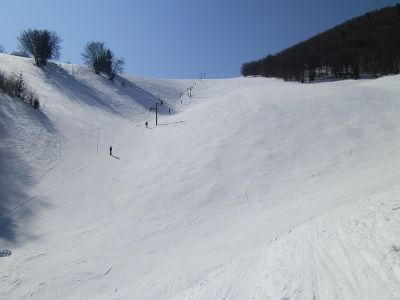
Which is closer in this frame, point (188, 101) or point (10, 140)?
point (10, 140)

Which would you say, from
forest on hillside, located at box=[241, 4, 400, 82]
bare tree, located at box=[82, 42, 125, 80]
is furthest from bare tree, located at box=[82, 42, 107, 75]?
forest on hillside, located at box=[241, 4, 400, 82]

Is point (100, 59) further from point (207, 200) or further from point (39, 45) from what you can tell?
point (207, 200)

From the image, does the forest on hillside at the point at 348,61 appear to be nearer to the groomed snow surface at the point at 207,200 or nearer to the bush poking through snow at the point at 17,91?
the groomed snow surface at the point at 207,200

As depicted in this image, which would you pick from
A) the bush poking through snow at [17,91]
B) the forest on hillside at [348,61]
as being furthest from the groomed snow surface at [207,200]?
the forest on hillside at [348,61]

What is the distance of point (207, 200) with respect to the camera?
14500 millimetres

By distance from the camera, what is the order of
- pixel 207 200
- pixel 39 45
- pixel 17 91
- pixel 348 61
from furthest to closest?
pixel 348 61 → pixel 39 45 → pixel 17 91 → pixel 207 200

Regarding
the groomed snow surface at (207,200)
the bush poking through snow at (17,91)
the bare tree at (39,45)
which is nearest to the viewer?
the groomed snow surface at (207,200)

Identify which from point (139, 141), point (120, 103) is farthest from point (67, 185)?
point (120, 103)

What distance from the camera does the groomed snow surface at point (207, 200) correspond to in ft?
25.2

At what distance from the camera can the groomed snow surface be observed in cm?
770

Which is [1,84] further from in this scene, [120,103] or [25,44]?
[25,44]

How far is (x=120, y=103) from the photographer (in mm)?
32344

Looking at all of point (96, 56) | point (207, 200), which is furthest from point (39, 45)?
point (207, 200)

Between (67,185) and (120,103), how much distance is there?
1741 centimetres
